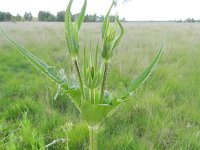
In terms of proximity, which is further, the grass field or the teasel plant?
the grass field

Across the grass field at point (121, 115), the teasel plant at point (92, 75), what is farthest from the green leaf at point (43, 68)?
the grass field at point (121, 115)

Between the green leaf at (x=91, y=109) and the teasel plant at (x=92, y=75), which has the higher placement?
the teasel plant at (x=92, y=75)

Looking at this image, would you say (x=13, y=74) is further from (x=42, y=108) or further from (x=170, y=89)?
(x=170, y=89)

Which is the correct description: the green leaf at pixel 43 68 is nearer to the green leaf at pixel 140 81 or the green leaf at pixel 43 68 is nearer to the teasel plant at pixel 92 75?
the teasel plant at pixel 92 75

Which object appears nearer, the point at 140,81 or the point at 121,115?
the point at 140,81

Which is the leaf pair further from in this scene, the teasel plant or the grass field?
the grass field

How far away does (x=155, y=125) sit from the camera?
5.89 feet

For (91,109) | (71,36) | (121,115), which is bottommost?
(121,115)

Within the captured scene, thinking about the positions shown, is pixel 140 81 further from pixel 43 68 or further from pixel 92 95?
pixel 43 68

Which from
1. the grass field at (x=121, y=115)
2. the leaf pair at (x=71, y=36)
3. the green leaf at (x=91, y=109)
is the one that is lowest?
the grass field at (x=121, y=115)

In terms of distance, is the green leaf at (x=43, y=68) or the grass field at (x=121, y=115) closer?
the green leaf at (x=43, y=68)

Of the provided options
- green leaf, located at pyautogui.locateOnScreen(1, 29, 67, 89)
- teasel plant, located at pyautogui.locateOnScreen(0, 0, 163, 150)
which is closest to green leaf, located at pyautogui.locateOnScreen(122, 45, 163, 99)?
teasel plant, located at pyautogui.locateOnScreen(0, 0, 163, 150)

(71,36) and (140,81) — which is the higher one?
(71,36)

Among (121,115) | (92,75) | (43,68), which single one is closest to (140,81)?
(92,75)
